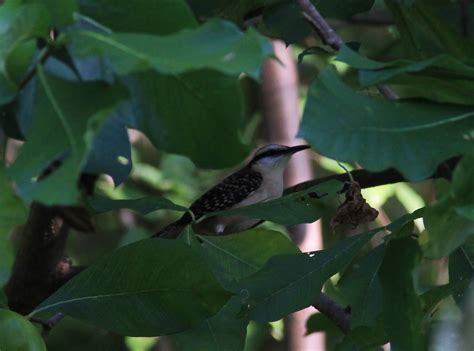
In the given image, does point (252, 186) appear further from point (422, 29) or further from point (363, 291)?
point (363, 291)

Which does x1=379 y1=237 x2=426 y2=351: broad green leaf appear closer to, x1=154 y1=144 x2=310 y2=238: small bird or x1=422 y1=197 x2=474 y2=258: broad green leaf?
x1=422 y1=197 x2=474 y2=258: broad green leaf

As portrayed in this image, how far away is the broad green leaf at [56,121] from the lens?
1.33 meters

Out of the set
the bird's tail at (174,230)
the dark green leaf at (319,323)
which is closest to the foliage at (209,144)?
the dark green leaf at (319,323)

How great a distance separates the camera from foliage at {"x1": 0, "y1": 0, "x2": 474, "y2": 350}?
4.40ft

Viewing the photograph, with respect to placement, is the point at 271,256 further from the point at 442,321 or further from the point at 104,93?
the point at 104,93

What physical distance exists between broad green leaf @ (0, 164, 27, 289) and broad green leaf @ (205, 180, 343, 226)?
633 millimetres

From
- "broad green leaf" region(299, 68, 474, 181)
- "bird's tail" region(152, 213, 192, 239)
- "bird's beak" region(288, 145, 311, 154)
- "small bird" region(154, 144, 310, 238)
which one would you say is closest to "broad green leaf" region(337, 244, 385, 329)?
"broad green leaf" region(299, 68, 474, 181)

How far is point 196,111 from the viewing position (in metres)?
1.50

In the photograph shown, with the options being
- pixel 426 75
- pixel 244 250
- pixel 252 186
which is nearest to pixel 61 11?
pixel 426 75

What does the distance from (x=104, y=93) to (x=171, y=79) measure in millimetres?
155

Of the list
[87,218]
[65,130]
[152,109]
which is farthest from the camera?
[87,218]

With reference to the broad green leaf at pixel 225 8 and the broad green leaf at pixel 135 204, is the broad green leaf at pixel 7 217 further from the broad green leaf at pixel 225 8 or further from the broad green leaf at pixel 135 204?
the broad green leaf at pixel 225 8

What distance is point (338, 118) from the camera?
1.53 meters

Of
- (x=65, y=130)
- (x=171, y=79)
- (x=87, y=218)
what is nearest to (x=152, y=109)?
(x=171, y=79)
